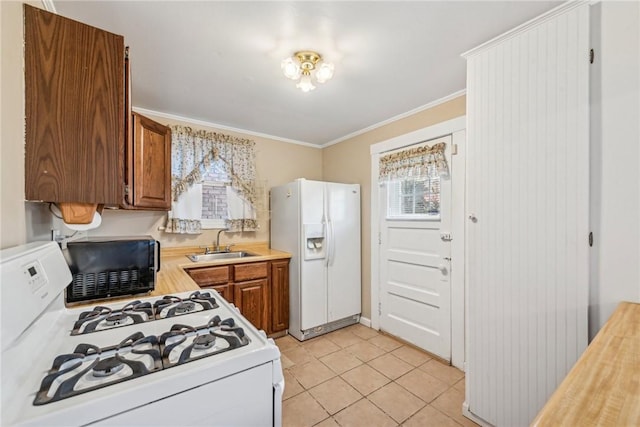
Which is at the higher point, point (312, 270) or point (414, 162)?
point (414, 162)

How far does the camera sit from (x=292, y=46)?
1711mm

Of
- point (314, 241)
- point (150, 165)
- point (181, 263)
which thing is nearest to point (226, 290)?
point (181, 263)

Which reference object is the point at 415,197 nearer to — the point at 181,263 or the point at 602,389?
the point at 602,389

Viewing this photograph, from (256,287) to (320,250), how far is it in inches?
31.1

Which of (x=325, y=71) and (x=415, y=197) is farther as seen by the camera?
(x=415, y=197)

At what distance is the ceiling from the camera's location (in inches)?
55.3

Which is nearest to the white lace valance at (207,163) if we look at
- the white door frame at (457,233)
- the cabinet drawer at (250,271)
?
the cabinet drawer at (250,271)

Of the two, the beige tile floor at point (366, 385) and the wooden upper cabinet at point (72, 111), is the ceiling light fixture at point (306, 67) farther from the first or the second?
the beige tile floor at point (366, 385)

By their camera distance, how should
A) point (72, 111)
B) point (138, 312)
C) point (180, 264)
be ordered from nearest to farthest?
point (72, 111) < point (138, 312) < point (180, 264)

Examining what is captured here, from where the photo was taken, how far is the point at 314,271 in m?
2.94

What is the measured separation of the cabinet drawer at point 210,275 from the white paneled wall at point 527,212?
2064 mm

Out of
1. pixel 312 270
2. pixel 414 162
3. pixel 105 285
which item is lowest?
pixel 312 270

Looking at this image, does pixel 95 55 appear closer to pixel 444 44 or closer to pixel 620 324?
pixel 444 44

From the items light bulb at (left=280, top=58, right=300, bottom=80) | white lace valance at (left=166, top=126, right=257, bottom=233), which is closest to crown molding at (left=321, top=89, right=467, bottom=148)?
white lace valance at (left=166, top=126, right=257, bottom=233)
